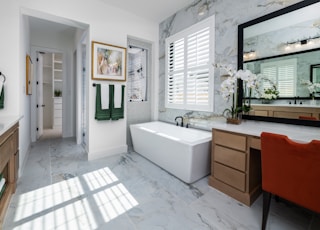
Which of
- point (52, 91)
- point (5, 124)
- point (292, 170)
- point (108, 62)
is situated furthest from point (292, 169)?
point (52, 91)

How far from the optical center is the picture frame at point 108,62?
301 cm

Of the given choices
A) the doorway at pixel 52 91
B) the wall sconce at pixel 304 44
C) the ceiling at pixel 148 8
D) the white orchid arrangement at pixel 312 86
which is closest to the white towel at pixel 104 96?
the ceiling at pixel 148 8

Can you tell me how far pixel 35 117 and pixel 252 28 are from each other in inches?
200

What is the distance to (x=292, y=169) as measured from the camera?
1237 millimetres

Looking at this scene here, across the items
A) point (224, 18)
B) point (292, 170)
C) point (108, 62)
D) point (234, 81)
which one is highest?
point (224, 18)

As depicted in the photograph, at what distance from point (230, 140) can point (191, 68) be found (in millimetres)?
1704

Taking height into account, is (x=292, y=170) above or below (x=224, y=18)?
below

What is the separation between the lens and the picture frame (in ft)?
9.86

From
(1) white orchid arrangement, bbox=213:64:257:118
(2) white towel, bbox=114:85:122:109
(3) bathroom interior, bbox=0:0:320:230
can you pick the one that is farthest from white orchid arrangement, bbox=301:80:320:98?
(2) white towel, bbox=114:85:122:109

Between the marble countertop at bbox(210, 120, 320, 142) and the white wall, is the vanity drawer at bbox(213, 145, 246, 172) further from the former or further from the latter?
the white wall

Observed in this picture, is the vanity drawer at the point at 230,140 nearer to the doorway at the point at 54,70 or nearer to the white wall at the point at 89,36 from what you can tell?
the white wall at the point at 89,36

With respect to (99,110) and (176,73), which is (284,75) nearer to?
(176,73)

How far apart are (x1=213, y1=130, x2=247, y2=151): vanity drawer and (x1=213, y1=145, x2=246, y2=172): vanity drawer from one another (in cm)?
6

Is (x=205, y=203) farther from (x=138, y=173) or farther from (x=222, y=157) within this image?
(x=138, y=173)
